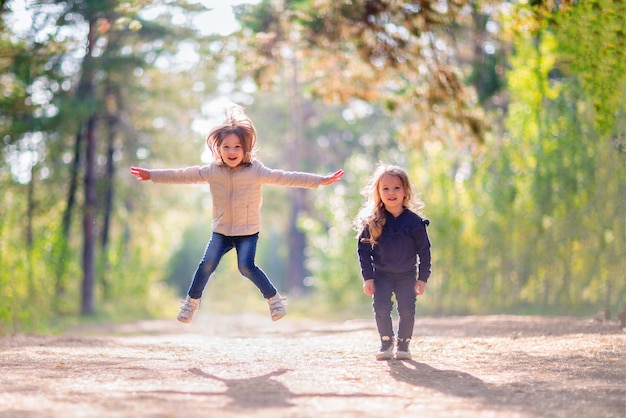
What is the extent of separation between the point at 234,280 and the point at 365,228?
98.3 feet

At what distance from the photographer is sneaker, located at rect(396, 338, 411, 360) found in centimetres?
691

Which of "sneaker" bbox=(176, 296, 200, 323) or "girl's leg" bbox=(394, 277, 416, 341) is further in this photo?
"sneaker" bbox=(176, 296, 200, 323)

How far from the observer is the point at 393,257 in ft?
22.7

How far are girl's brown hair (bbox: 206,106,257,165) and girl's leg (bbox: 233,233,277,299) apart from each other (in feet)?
2.30

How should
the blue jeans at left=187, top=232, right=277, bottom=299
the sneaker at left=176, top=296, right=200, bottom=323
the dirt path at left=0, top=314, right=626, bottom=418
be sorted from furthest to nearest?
the blue jeans at left=187, top=232, right=277, bottom=299
the sneaker at left=176, top=296, right=200, bottom=323
the dirt path at left=0, top=314, right=626, bottom=418

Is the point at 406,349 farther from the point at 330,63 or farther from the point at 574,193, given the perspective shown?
the point at 330,63

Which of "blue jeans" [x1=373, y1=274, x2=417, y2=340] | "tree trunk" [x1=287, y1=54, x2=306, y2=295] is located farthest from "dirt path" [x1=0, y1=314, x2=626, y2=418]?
"tree trunk" [x1=287, y1=54, x2=306, y2=295]

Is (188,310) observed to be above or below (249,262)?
below

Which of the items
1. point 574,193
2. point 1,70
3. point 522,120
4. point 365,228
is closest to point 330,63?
point 522,120

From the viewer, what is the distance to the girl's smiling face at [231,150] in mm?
7262

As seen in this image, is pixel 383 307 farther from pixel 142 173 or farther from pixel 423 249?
pixel 142 173

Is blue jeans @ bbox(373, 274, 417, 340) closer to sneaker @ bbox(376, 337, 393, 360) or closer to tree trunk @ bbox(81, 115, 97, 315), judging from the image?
sneaker @ bbox(376, 337, 393, 360)

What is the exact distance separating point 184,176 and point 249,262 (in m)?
0.96

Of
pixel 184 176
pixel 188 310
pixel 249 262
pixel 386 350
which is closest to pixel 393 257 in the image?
pixel 386 350
